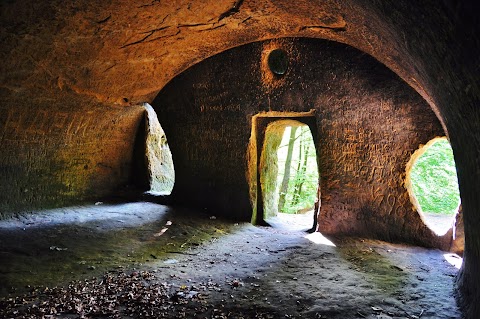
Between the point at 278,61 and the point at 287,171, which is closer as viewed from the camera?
the point at 278,61

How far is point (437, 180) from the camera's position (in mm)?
9297

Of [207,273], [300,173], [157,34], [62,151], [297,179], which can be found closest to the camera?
[207,273]

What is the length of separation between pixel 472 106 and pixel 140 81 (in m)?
5.32

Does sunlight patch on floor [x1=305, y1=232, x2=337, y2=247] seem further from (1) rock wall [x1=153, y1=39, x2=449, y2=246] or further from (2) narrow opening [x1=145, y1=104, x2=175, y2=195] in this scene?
(2) narrow opening [x1=145, y1=104, x2=175, y2=195]

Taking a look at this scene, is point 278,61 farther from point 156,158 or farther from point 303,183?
point 303,183

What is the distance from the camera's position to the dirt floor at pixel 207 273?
3.08m

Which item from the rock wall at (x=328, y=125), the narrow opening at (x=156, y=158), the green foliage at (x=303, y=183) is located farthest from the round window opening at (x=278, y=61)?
the green foliage at (x=303, y=183)

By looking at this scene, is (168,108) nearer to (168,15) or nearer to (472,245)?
(168,15)

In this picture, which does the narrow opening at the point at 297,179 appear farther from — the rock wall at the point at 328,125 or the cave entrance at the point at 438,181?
the cave entrance at the point at 438,181

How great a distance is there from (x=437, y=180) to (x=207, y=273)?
24.5ft

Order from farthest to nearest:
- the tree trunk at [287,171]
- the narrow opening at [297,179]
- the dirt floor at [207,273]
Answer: the tree trunk at [287,171]
the narrow opening at [297,179]
the dirt floor at [207,273]

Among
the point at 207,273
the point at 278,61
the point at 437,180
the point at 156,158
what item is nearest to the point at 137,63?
the point at 278,61

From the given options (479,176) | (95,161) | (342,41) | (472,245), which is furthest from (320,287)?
(95,161)

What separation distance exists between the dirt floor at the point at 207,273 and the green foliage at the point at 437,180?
5.10 metres
